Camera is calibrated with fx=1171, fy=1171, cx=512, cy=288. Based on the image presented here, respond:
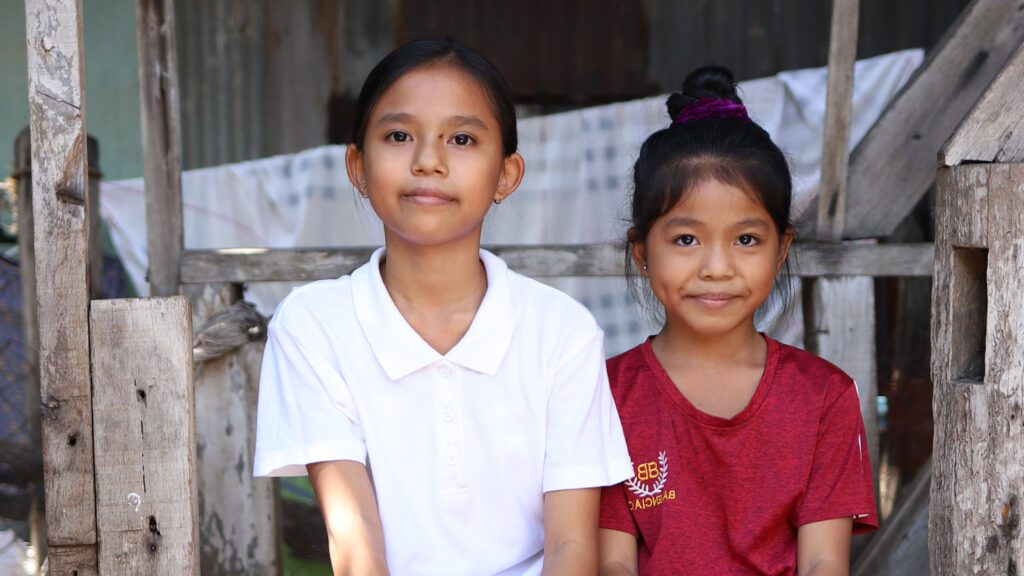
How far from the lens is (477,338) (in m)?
2.20

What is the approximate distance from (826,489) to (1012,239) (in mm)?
690

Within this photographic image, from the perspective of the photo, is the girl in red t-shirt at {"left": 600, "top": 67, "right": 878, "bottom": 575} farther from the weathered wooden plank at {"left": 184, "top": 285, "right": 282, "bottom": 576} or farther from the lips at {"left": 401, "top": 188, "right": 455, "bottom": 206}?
the weathered wooden plank at {"left": 184, "top": 285, "right": 282, "bottom": 576}

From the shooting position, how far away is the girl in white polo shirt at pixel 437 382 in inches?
84.5

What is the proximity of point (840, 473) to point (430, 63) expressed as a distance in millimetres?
1154

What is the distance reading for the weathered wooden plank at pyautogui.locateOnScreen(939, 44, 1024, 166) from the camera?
6.48 feet

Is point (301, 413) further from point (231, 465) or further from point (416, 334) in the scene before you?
point (231, 465)

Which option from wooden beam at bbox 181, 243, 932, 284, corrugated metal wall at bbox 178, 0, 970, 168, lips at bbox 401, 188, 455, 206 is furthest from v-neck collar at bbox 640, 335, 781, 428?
corrugated metal wall at bbox 178, 0, 970, 168

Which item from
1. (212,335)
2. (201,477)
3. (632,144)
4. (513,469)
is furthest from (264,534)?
(632,144)

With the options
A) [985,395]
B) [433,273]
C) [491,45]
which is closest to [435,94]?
[433,273]

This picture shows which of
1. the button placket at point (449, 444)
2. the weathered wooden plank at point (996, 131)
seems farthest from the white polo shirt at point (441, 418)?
the weathered wooden plank at point (996, 131)

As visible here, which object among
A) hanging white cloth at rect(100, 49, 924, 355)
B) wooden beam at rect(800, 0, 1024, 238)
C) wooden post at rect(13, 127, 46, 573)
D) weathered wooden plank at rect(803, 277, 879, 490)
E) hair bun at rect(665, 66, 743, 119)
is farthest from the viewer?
hanging white cloth at rect(100, 49, 924, 355)

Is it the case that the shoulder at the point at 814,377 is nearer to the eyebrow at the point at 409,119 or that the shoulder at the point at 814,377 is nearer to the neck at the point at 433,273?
the neck at the point at 433,273

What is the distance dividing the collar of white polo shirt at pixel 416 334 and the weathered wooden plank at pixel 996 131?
845 mm

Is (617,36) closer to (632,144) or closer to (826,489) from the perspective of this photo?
(632,144)
